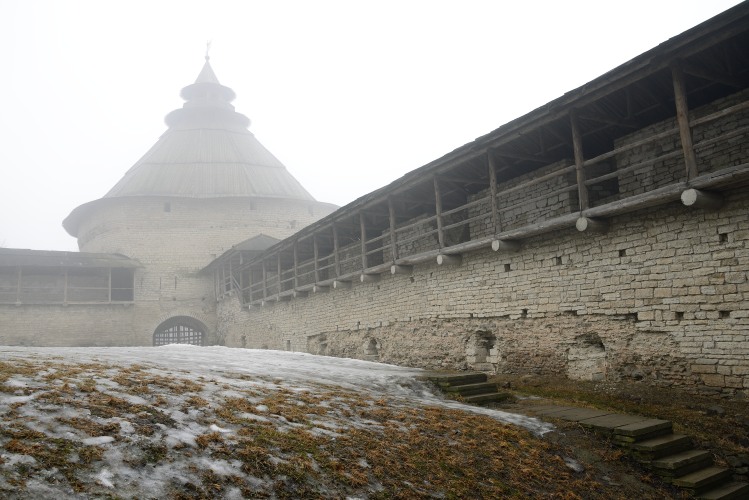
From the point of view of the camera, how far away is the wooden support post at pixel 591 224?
27.7 ft

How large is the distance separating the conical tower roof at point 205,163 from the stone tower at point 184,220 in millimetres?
81

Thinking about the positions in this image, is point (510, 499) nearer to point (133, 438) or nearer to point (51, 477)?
point (133, 438)

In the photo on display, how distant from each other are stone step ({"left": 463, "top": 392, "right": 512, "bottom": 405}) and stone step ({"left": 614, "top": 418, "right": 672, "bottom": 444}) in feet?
6.74

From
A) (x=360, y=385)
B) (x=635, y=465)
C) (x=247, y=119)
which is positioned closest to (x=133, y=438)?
(x=360, y=385)

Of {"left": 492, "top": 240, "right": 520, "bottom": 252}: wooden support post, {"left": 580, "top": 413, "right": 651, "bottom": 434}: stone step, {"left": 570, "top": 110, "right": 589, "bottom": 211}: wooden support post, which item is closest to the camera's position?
{"left": 580, "top": 413, "right": 651, "bottom": 434}: stone step

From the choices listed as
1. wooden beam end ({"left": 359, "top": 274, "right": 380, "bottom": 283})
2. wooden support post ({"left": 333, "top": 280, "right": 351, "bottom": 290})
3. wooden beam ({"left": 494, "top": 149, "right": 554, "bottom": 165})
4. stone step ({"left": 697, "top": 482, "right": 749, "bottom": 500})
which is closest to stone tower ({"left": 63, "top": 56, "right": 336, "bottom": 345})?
wooden support post ({"left": 333, "top": 280, "right": 351, "bottom": 290})

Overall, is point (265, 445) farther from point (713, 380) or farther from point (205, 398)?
point (713, 380)

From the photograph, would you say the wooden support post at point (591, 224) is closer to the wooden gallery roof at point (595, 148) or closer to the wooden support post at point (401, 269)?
the wooden gallery roof at point (595, 148)

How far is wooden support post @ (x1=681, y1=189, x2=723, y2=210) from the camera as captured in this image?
6965 mm

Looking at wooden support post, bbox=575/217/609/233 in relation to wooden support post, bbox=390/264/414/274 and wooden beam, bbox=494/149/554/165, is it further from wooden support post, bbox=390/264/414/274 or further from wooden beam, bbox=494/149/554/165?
wooden support post, bbox=390/264/414/274

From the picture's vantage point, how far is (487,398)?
25.9 feet

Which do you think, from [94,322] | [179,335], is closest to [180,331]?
[179,335]

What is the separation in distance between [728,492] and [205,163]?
1305 inches

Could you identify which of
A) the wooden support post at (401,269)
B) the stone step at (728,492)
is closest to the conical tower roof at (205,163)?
the wooden support post at (401,269)
